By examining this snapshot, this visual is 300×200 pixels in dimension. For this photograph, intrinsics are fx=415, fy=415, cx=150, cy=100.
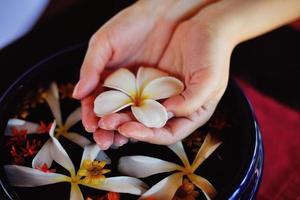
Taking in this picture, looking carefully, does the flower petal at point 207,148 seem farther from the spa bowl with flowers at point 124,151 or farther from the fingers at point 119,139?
the fingers at point 119,139

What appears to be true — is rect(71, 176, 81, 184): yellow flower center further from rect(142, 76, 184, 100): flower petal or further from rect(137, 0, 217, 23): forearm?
rect(137, 0, 217, 23): forearm

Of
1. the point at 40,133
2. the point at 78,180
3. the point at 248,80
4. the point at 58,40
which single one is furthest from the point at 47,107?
the point at 248,80

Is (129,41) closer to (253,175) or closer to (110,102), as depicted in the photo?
(110,102)

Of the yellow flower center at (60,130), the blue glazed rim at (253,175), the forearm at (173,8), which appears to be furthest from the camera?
the forearm at (173,8)

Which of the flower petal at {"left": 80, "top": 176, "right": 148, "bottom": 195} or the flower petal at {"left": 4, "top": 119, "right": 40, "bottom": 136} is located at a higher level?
the flower petal at {"left": 4, "top": 119, "right": 40, "bottom": 136}

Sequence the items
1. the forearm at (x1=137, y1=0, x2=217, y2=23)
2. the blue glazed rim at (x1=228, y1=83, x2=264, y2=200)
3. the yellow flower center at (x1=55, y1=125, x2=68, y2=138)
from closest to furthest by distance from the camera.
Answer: the blue glazed rim at (x1=228, y1=83, x2=264, y2=200)
the yellow flower center at (x1=55, y1=125, x2=68, y2=138)
the forearm at (x1=137, y1=0, x2=217, y2=23)

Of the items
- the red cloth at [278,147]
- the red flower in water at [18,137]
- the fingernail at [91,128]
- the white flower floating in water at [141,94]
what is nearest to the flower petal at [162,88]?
the white flower floating in water at [141,94]

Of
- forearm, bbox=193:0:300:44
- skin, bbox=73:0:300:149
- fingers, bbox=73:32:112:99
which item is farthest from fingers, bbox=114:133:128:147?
forearm, bbox=193:0:300:44

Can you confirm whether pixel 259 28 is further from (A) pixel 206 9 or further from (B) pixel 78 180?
(B) pixel 78 180
